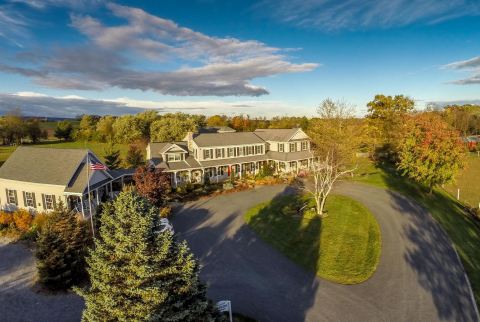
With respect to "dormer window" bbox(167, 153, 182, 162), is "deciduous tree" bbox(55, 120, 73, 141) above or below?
above

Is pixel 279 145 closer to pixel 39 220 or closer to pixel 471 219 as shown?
pixel 471 219

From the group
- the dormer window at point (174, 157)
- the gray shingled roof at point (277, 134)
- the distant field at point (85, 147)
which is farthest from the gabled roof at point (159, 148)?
the distant field at point (85, 147)

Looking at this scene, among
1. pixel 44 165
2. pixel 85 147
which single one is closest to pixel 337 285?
pixel 44 165

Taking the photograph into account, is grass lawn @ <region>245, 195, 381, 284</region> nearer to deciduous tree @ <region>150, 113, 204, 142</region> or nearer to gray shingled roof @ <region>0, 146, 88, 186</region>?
gray shingled roof @ <region>0, 146, 88, 186</region>

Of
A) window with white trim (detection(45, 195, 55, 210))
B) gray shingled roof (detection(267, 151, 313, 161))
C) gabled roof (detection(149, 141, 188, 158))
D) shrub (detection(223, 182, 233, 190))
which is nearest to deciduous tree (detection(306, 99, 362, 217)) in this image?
gray shingled roof (detection(267, 151, 313, 161))

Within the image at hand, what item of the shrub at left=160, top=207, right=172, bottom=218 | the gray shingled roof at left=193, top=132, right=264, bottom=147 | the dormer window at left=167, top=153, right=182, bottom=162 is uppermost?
the gray shingled roof at left=193, top=132, right=264, bottom=147

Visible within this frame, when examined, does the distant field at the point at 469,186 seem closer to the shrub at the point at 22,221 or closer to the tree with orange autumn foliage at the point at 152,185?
the tree with orange autumn foliage at the point at 152,185

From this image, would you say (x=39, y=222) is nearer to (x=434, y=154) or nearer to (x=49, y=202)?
(x=49, y=202)
